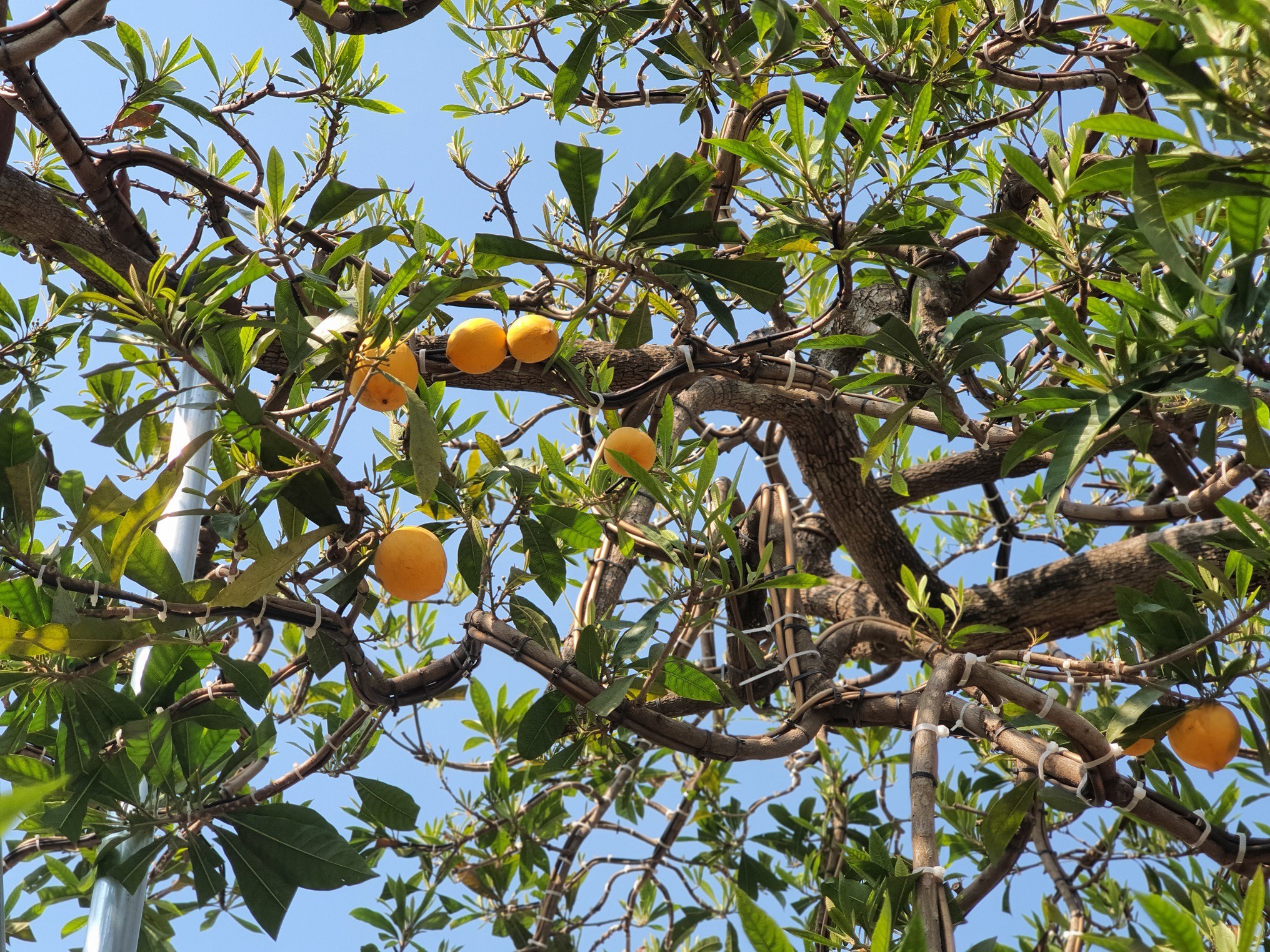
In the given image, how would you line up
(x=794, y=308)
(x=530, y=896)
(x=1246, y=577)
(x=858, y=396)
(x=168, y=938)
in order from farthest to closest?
(x=530, y=896)
(x=794, y=308)
(x=168, y=938)
(x=858, y=396)
(x=1246, y=577)

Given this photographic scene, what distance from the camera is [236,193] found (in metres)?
1.24

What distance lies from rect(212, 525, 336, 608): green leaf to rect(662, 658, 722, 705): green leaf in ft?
1.58

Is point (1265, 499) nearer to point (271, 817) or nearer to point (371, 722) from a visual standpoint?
point (371, 722)

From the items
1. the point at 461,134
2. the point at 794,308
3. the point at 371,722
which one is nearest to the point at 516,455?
the point at 371,722

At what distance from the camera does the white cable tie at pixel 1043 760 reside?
1044 mm

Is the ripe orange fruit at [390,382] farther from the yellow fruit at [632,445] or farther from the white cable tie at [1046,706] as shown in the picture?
the white cable tie at [1046,706]

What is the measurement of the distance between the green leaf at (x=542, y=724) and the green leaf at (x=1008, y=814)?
1.63 feet

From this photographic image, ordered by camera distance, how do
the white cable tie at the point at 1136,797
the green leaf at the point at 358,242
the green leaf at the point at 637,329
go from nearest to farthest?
1. the green leaf at the point at 358,242
2. the white cable tie at the point at 1136,797
3. the green leaf at the point at 637,329

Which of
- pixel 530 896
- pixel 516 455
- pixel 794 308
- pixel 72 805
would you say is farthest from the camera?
pixel 530 896

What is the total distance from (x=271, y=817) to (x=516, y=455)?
52cm

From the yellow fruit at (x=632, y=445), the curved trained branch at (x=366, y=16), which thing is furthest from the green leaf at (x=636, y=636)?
the curved trained branch at (x=366, y=16)

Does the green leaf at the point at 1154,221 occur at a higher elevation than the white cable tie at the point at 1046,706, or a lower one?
higher

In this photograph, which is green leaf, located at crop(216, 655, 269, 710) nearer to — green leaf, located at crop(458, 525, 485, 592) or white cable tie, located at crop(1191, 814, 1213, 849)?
green leaf, located at crop(458, 525, 485, 592)

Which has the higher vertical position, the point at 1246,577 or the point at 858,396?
the point at 858,396
